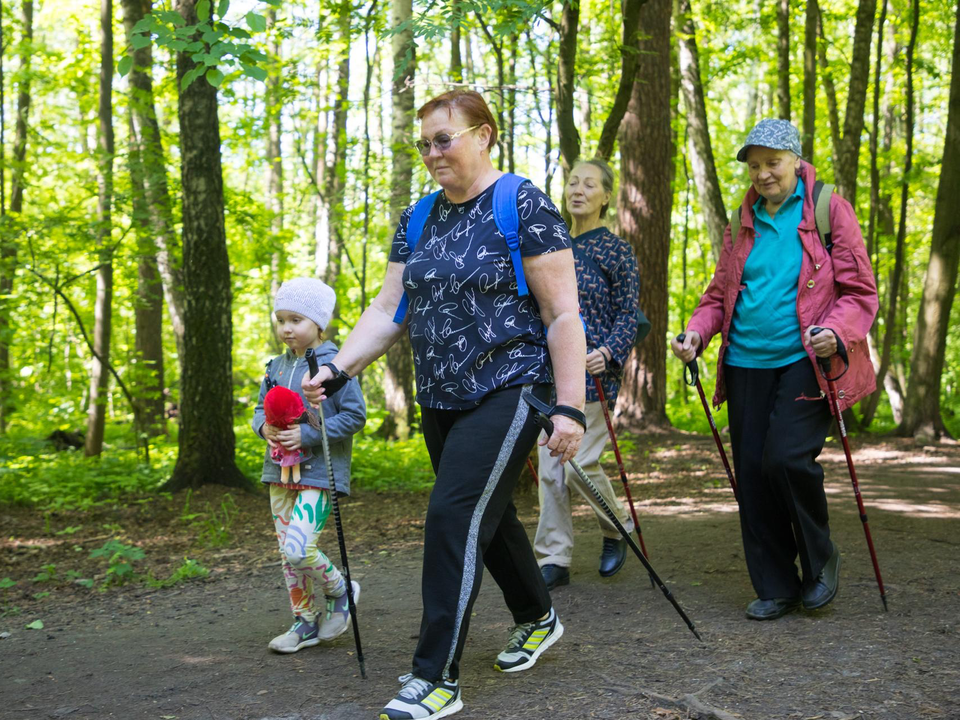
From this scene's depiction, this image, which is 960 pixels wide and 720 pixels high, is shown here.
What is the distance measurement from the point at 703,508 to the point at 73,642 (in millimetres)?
5001

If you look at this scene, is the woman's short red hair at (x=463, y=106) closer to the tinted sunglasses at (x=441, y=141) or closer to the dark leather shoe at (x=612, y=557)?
the tinted sunglasses at (x=441, y=141)

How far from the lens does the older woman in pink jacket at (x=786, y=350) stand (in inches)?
163

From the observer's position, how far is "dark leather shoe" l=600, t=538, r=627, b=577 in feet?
16.9

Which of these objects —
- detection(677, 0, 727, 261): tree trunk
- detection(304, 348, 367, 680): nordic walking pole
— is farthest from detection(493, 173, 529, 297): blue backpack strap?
detection(677, 0, 727, 261): tree trunk

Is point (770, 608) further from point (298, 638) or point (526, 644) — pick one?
point (298, 638)

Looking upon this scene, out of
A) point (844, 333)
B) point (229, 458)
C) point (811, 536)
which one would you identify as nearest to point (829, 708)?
point (811, 536)

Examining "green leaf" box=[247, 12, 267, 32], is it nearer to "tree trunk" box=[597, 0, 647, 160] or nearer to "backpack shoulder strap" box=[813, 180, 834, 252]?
"backpack shoulder strap" box=[813, 180, 834, 252]

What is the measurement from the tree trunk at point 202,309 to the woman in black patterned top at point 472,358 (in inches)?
216

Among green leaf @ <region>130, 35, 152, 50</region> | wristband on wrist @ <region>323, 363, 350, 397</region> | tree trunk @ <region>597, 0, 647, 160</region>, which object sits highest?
tree trunk @ <region>597, 0, 647, 160</region>

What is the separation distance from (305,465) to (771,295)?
2.32 meters

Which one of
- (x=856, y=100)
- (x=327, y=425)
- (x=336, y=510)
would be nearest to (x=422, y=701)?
(x=336, y=510)

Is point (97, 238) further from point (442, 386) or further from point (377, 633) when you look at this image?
point (442, 386)

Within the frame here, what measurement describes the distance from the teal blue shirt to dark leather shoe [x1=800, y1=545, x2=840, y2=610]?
0.98 meters

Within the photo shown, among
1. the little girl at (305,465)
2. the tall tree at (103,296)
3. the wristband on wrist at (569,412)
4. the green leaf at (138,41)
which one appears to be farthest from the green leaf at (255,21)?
the tall tree at (103,296)
